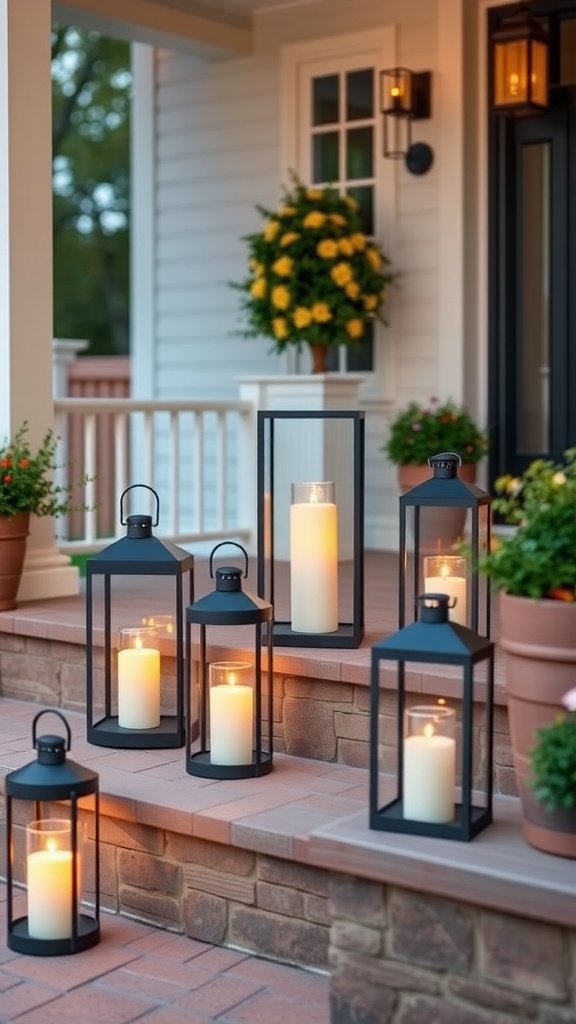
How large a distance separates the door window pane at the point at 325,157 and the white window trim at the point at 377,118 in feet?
0.15

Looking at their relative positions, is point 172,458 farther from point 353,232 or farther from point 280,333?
point 353,232

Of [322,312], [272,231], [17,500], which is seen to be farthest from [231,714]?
[272,231]

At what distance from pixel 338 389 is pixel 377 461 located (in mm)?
478

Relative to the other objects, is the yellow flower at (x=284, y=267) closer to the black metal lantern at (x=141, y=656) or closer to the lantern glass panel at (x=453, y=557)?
the black metal lantern at (x=141, y=656)

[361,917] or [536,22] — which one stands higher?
[536,22]

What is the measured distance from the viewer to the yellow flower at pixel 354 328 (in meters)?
6.29

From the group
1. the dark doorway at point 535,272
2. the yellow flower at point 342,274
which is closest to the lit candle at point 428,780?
the dark doorway at point 535,272

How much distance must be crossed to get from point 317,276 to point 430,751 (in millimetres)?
3753

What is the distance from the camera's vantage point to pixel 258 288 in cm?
645

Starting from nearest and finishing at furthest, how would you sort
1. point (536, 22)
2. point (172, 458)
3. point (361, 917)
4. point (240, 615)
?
point (361, 917) → point (240, 615) → point (536, 22) → point (172, 458)

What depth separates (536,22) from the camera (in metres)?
5.87

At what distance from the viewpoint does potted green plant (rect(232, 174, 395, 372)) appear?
6.28 m

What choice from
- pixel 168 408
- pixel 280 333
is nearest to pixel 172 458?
pixel 168 408

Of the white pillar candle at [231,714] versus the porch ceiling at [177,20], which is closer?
the white pillar candle at [231,714]
